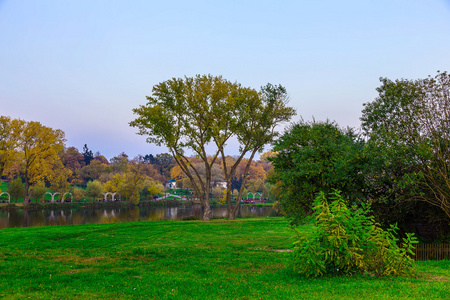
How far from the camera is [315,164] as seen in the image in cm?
1478

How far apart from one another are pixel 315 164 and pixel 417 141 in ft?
13.3

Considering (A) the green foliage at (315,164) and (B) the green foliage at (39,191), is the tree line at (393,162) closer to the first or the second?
(A) the green foliage at (315,164)

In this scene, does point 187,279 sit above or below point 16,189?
below

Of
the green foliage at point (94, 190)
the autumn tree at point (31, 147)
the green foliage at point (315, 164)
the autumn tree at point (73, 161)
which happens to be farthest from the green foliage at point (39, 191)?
the green foliage at point (315, 164)

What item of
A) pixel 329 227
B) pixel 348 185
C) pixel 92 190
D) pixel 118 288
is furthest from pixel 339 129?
pixel 92 190

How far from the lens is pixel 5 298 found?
6742 millimetres

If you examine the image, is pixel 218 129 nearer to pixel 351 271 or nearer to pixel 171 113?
pixel 171 113

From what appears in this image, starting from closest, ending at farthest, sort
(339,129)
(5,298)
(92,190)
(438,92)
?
1. (5,298)
2. (438,92)
3. (339,129)
4. (92,190)

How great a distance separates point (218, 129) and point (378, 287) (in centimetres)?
2608

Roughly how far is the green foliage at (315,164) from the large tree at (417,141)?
123 cm

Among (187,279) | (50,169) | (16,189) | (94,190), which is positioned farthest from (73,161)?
(187,279)

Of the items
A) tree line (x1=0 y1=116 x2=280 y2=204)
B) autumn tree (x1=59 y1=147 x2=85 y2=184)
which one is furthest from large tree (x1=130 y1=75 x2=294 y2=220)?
autumn tree (x1=59 y1=147 x2=85 y2=184)

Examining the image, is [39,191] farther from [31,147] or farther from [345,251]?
[345,251]

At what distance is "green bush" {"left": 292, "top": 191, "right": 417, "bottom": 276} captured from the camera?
864cm
